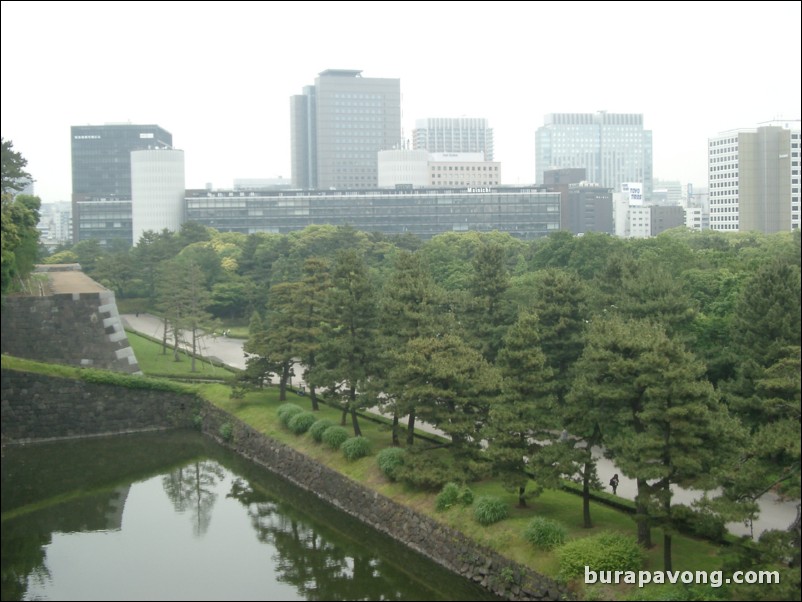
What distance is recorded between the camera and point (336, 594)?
22.0 metres

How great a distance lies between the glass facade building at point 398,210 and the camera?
113 meters

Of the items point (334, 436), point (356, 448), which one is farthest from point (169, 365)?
point (356, 448)

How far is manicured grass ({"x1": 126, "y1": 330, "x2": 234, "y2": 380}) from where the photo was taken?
45.2 metres

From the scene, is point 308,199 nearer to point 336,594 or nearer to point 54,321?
point 54,321

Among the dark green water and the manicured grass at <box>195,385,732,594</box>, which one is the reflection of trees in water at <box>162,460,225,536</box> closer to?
the dark green water

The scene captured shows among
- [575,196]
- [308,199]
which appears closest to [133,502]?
[308,199]

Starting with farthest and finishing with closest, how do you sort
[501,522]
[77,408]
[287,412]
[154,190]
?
[154,190]
[77,408]
[287,412]
[501,522]

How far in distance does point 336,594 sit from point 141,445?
55.5 ft

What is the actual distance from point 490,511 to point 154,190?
94678 millimetres

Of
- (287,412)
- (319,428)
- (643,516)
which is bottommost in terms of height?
(319,428)

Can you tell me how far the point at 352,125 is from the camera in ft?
593

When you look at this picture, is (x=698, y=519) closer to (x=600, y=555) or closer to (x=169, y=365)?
(x=600, y=555)

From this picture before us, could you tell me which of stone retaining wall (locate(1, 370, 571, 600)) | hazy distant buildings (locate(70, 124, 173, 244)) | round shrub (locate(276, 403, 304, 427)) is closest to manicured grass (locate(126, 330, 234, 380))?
stone retaining wall (locate(1, 370, 571, 600))

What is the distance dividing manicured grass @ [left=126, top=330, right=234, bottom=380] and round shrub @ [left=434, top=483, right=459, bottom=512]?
21170 millimetres
